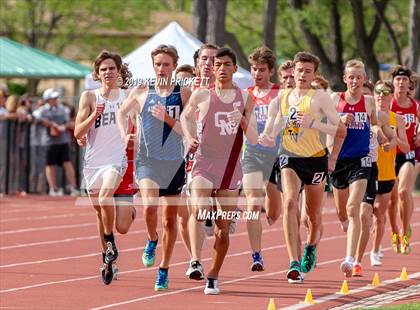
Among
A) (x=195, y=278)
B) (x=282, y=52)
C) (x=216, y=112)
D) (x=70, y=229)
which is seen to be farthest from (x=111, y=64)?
(x=282, y=52)

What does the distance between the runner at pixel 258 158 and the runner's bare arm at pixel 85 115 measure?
1.63 meters

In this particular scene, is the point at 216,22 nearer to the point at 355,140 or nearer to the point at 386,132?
the point at 386,132

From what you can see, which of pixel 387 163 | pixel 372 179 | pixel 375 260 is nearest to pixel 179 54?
pixel 387 163

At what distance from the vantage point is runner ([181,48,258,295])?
1287 centimetres

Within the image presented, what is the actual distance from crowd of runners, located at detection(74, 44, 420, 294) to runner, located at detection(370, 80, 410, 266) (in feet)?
0.25

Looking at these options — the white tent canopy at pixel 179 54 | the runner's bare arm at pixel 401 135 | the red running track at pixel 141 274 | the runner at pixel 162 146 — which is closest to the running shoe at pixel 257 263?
Result: the red running track at pixel 141 274

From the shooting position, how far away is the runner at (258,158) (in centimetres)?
1430

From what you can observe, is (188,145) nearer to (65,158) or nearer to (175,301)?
(175,301)

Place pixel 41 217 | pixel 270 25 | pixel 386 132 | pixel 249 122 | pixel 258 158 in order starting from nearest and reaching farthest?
pixel 249 122 → pixel 258 158 → pixel 386 132 → pixel 41 217 → pixel 270 25

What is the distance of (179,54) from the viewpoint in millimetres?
26781

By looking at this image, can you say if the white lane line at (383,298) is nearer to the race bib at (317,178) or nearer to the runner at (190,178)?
the race bib at (317,178)

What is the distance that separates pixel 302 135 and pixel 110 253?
223 cm

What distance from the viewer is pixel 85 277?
47.2ft

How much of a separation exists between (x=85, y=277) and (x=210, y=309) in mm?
2921
